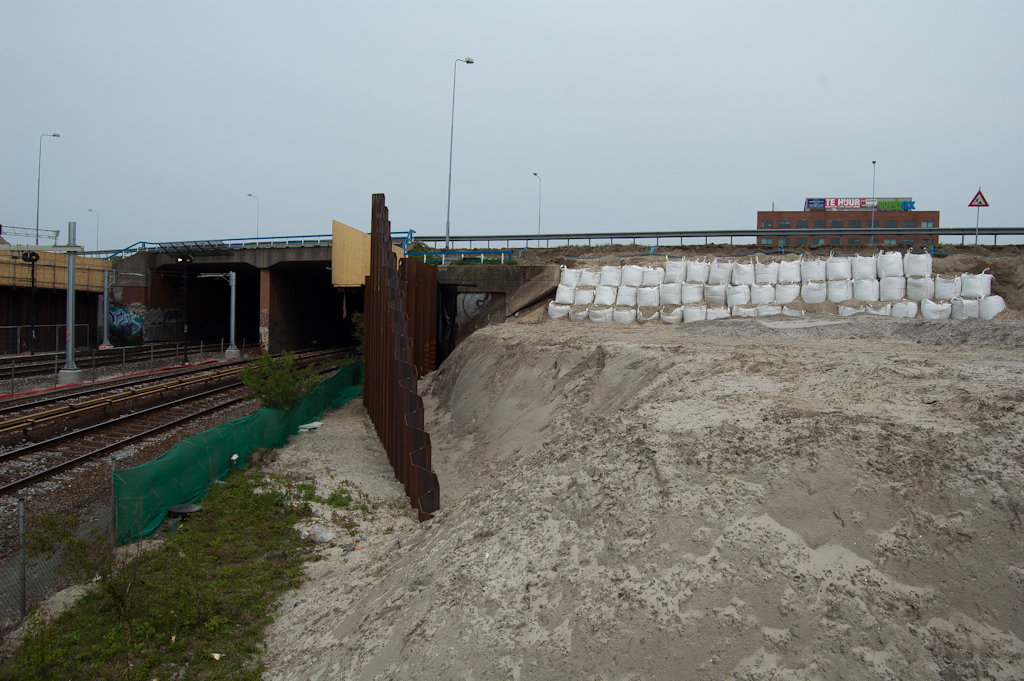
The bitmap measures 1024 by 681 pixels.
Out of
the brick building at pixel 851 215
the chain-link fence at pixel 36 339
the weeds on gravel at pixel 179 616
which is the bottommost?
the weeds on gravel at pixel 179 616

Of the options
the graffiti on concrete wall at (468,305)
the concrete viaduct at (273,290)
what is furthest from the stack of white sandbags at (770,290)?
the graffiti on concrete wall at (468,305)

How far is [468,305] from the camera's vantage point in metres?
26.5

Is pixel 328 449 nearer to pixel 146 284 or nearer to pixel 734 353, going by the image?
pixel 734 353

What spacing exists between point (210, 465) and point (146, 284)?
3494cm

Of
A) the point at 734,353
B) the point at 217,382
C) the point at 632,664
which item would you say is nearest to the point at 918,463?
the point at 632,664

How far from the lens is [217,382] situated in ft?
85.7

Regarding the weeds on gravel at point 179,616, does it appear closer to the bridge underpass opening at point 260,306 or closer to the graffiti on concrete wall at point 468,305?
the graffiti on concrete wall at point 468,305

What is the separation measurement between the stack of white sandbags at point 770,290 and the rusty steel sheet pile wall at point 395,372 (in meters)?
7.11

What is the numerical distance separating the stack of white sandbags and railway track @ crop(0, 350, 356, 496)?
44.2 feet

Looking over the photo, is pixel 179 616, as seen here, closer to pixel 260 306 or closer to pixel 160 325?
pixel 260 306

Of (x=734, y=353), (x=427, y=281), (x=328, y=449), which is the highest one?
(x=427, y=281)

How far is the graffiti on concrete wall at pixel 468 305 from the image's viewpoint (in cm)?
2627

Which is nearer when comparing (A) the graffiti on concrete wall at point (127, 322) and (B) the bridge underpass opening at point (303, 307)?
(B) the bridge underpass opening at point (303, 307)

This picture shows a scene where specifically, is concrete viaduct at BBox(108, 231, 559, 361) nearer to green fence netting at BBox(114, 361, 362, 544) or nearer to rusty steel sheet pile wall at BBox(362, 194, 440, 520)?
rusty steel sheet pile wall at BBox(362, 194, 440, 520)
